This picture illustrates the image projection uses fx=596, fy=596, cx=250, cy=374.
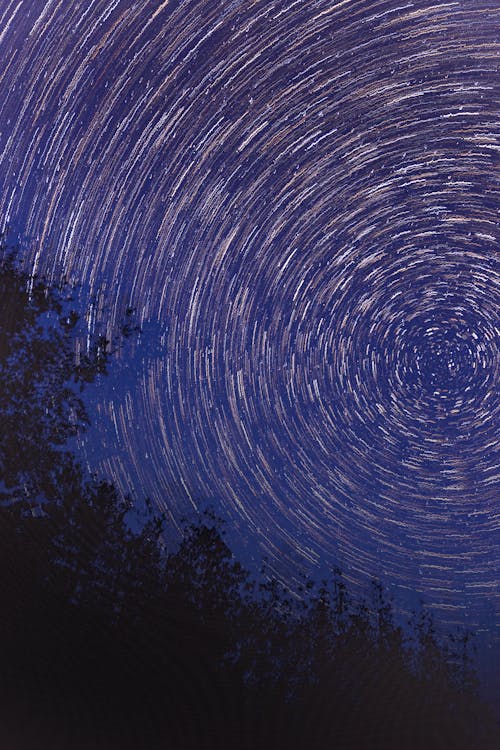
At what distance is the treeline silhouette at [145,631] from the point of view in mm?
1000

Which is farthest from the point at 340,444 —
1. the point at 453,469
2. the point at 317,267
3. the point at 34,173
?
the point at 34,173

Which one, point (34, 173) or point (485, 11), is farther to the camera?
point (34, 173)

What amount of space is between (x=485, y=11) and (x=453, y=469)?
73cm

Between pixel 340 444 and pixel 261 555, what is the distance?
23 centimetres

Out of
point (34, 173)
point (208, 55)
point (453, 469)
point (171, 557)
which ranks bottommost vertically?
point (171, 557)

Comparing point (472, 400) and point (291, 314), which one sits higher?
point (291, 314)

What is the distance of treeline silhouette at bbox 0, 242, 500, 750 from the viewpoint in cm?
100

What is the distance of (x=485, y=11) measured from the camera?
3.05 ft

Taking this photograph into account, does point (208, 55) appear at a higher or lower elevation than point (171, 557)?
higher

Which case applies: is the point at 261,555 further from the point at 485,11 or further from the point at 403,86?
the point at 485,11

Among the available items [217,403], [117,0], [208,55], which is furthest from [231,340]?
[117,0]

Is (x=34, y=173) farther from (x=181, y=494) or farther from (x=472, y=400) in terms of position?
(x=472, y=400)

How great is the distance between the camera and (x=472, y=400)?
3.27 ft

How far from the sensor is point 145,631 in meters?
1.02
